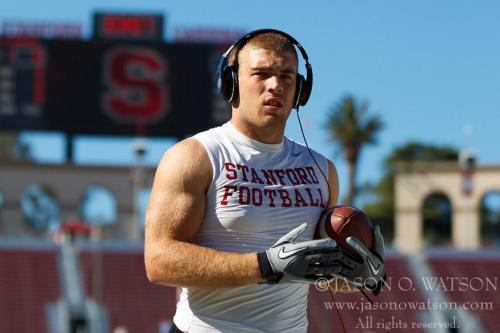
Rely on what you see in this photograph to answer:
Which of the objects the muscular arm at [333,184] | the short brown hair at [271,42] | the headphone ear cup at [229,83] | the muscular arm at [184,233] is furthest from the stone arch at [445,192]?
the muscular arm at [184,233]

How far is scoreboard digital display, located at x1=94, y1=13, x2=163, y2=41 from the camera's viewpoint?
1762 inches

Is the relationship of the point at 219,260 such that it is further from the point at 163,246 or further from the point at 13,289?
the point at 13,289

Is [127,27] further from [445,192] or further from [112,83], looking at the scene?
[445,192]

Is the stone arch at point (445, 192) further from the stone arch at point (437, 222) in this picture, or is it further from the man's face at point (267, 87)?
the man's face at point (267, 87)

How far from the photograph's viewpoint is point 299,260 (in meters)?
3.81

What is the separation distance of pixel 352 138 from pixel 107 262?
1656 cm

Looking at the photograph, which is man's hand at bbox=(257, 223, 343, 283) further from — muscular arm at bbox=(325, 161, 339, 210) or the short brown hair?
the short brown hair

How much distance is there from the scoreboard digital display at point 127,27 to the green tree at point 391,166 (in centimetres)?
3261

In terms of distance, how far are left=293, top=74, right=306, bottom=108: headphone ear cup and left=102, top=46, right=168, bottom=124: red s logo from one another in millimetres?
39136

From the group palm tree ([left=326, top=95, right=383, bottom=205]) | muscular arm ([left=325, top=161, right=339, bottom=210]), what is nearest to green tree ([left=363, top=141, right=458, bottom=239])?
palm tree ([left=326, top=95, right=383, bottom=205])

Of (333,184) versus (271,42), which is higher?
(271,42)

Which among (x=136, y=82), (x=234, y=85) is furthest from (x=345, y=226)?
(x=136, y=82)

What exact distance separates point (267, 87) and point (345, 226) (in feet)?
2.00

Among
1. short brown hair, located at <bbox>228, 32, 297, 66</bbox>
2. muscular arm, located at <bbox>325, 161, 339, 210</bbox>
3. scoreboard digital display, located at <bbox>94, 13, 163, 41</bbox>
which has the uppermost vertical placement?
short brown hair, located at <bbox>228, 32, 297, 66</bbox>
